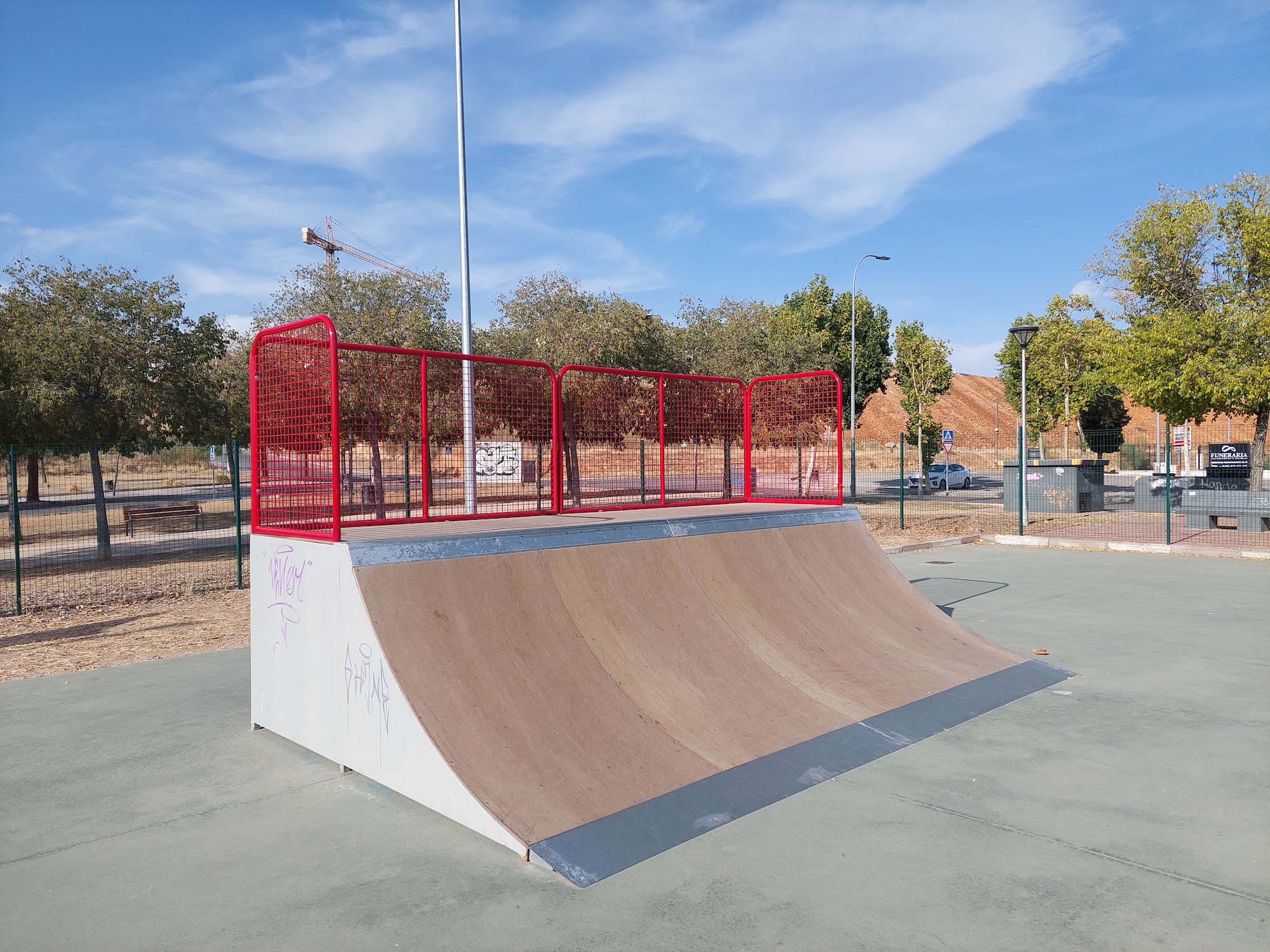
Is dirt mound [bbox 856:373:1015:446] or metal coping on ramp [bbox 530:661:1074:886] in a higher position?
dirt mound [bbox 856:373:1015:446]

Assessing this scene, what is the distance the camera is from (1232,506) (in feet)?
63.0

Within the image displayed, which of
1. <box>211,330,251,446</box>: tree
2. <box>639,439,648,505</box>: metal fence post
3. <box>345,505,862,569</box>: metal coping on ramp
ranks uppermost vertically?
<box>211,330,251,446</box>: tree

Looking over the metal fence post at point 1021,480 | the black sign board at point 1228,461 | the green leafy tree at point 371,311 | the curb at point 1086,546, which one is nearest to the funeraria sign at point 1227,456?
the black sign board at point 1228,461

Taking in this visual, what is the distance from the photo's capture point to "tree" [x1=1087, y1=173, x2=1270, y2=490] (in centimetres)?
2206

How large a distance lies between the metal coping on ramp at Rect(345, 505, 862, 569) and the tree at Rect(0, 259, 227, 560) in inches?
553

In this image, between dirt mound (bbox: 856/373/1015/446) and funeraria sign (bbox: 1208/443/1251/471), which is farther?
dirt mound (bbox: 856/373/1015/446)

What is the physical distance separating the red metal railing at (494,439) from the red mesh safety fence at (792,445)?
0.09ft

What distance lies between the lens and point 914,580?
12.9m

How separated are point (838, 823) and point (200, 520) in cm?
2312

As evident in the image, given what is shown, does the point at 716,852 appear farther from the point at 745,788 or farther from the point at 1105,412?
the point at 1105,412

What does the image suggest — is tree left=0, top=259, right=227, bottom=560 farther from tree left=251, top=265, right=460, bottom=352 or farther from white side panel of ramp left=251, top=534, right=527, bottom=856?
white side panel of ramp left=251, top=534, right=527, bottom=856

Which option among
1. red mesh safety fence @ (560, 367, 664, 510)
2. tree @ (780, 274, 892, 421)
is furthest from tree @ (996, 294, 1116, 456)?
red mesh safety fence @ (560, 367, 664, 510)

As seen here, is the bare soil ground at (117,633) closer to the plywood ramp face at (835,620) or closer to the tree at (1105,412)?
the plywood ramp face at (835,620)

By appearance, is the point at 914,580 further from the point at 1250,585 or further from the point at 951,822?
the point at 951,822
